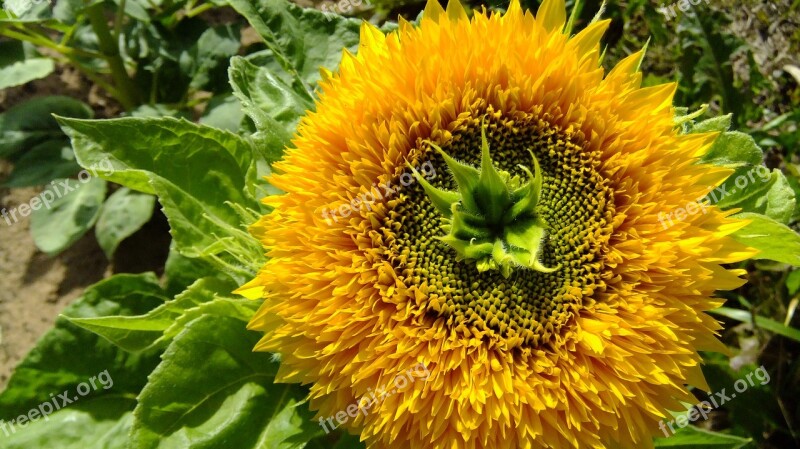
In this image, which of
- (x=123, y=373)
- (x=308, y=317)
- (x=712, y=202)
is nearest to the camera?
(x=308, y=317)

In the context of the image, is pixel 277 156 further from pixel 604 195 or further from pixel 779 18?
pixel 779 18

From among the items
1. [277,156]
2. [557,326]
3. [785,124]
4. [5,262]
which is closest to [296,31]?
[277,156]

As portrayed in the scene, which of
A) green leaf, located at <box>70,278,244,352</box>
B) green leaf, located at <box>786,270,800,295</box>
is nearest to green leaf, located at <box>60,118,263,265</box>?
green leaf, located at <box>70,278,244,352</box>

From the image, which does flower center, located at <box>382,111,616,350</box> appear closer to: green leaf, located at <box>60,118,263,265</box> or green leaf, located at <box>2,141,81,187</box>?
green leaf, located at <box>60,118,263,265</box>

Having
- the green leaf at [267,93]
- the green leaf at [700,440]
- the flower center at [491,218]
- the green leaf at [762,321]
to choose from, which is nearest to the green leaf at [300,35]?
the green leaf at [267,93]

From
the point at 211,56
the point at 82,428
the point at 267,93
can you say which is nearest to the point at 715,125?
the point at 267,93
